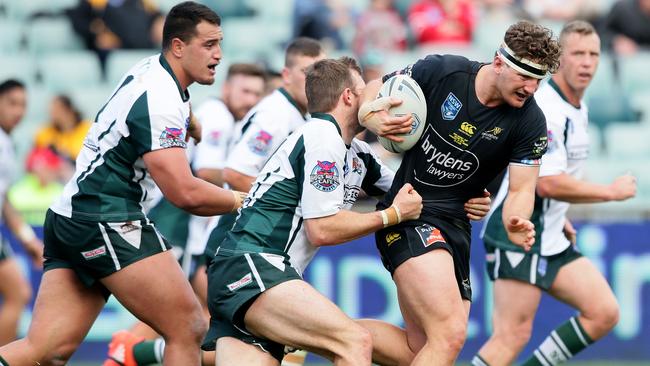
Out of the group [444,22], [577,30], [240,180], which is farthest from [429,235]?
[444,22]

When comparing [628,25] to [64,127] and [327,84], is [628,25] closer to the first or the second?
[64,127]

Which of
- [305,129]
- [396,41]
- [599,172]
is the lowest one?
[599,172]

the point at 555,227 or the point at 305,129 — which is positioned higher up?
the point at 305,129

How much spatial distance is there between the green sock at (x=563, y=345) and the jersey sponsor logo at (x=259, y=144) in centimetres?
247

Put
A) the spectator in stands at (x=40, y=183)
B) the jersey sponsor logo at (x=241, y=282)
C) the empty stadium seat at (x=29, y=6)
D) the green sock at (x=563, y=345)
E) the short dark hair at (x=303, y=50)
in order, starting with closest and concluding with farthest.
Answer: the jersey sponsor logo at (x=241, y=282) < the green sock at (x=563, y=345) < the short dark hair at (x=303, y=50) < the spectator in stands at (x=40, y=183) < the empty stadium seat at (x=29, y=6)

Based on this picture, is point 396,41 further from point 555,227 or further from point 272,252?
point 272,252

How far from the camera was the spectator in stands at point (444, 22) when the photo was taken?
14.2 m

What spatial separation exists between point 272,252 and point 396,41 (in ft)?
26.6

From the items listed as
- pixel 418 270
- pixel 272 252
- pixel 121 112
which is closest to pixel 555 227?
pixel 418 270

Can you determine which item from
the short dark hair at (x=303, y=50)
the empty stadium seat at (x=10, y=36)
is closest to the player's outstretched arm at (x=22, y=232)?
the short dark hair at (x=303, y=50)

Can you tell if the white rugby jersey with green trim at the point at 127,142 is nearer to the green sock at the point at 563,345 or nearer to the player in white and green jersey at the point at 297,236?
the player in white and green jersey at the point at 297,236

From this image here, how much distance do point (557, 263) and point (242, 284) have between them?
9.86 ft

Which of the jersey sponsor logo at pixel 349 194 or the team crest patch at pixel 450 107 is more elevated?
the team crest patch at pixel 450 107

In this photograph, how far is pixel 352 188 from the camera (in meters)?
6.75
